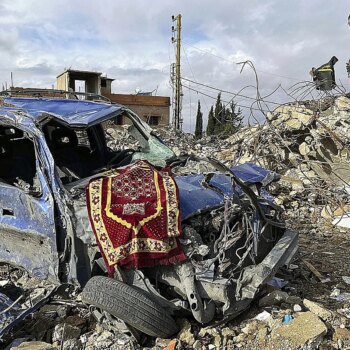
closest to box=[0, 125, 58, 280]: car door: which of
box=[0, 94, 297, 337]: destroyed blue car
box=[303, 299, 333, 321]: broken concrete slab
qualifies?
Answer: box=[0, 94, 297, 337]: destroyed blue car

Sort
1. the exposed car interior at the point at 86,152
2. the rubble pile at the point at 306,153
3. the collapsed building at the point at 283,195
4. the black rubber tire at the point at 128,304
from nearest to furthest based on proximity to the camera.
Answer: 1. the black rubber tire at the point at 128,304
2. the collapsed building at the point at 283,195
3. the exposed car interior at the point at 86,152
4. the rubble pile at the point at 306,153

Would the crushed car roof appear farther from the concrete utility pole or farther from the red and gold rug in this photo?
the concrete utility pole

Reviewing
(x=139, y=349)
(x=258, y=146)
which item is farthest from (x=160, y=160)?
(x=258, y=146)

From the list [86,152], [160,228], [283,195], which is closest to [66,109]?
[86,152]

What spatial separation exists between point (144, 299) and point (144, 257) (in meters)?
A: 0.31

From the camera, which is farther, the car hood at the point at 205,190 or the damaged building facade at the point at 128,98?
the damaged building facade at the point at 128,98

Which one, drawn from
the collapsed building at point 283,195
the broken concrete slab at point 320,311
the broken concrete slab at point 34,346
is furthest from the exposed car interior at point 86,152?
the broken concrete slab at point 320,311

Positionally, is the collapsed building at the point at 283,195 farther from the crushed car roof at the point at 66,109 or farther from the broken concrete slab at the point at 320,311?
the crushed car roof at the point at 66,109

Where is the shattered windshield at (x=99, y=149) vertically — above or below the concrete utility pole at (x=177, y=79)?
below

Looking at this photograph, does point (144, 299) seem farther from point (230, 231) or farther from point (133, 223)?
point (230, 231)

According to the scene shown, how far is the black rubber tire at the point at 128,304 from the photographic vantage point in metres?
3.32

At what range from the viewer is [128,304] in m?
3.31

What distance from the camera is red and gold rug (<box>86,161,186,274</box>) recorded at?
337 centimetres

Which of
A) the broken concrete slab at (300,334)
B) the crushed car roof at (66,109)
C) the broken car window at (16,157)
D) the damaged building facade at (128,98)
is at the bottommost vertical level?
the broken concrete slab at (300,334)
